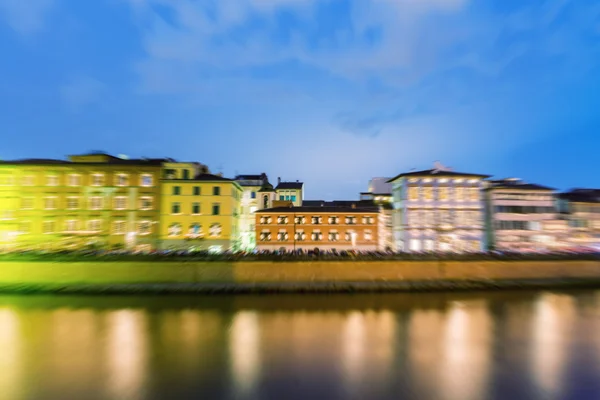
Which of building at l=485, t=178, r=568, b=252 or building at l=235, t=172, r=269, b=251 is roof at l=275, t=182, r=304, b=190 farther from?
building at l=485, t=178, r=568, b=252

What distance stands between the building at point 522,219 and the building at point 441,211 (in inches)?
71.9

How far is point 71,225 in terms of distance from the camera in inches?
1155

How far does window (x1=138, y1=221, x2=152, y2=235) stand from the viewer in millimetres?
29888

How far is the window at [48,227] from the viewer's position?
95.0 feet

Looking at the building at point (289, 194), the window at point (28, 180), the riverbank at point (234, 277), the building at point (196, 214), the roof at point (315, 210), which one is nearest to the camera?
the riverbank at point (234, 277)

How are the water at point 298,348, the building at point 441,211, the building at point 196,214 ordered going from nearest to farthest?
the water at point 298,348 < the building at point 196,214 < the building at point 441,211

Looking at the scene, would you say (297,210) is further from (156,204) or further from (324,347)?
(324,347)

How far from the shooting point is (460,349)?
476 inches

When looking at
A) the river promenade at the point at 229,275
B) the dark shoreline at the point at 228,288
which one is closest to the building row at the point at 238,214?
the river promenade at the point at 229,275

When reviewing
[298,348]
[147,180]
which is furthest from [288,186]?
[298,348]

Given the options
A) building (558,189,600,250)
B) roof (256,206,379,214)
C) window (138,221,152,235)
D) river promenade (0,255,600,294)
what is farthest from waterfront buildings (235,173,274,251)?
building (558,189,600,250)

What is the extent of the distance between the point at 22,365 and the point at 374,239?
Result: 29.7 metres

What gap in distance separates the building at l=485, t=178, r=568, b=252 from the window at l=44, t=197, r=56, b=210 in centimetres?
4272

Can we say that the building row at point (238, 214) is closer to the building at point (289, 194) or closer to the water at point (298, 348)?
the building at point (289, 194)
